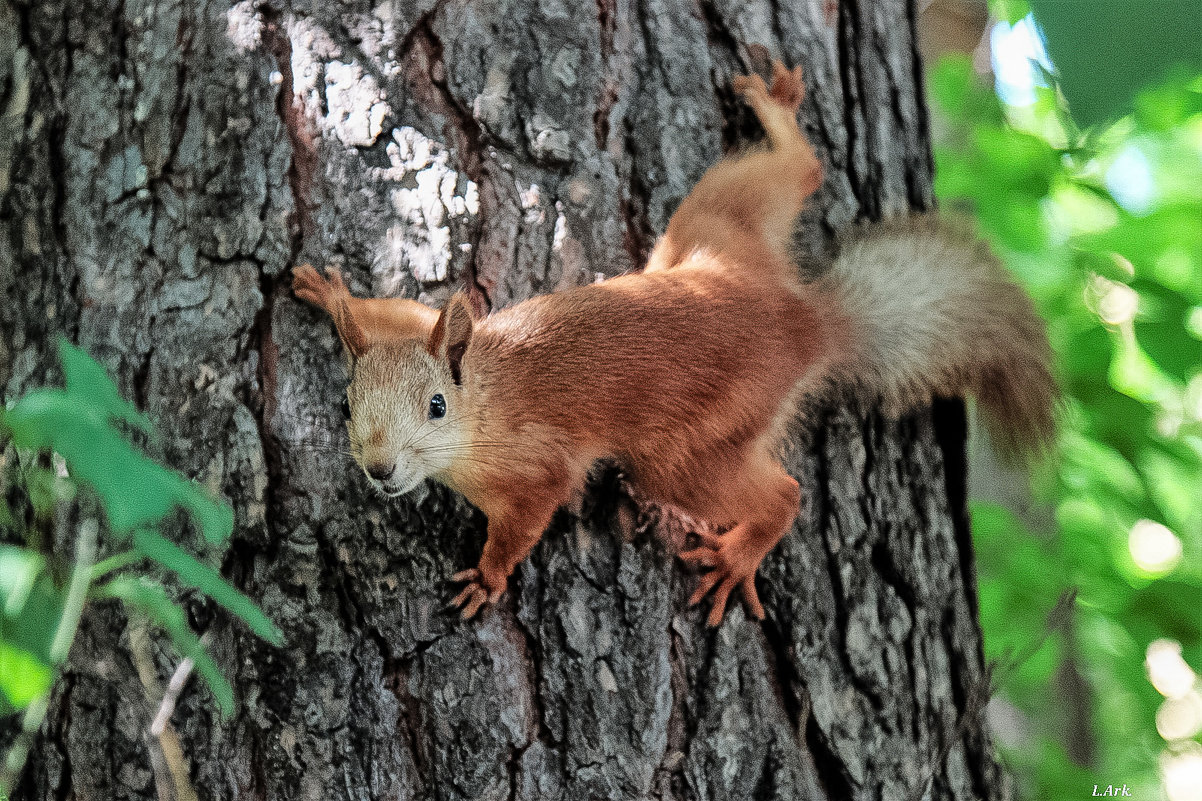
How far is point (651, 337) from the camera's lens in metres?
1.38

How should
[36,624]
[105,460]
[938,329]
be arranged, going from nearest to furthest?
1. [105,460]
2. [36,624]
3. [938,329]

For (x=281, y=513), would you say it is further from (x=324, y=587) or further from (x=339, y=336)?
(x=339, y=336)

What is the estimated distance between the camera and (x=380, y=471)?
1256 mm

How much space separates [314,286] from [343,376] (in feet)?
0.46

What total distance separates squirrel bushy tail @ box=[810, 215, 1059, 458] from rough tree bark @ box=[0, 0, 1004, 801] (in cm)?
24

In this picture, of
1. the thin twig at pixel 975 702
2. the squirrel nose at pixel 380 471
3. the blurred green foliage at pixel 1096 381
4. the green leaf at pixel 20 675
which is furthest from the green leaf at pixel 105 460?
the blurred green foliage at pixel 1096 381

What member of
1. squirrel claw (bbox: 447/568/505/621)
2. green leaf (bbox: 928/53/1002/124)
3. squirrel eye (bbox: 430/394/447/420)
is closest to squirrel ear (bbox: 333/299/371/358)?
squirrel eye (bbox: 430/394/447/420)

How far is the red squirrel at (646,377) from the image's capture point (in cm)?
134

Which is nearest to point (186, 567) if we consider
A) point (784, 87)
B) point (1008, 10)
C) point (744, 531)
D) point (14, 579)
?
point (14, 579)

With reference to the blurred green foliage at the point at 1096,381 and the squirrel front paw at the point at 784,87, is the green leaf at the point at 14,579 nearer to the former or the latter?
the squirrel front paw at the point at 784,87

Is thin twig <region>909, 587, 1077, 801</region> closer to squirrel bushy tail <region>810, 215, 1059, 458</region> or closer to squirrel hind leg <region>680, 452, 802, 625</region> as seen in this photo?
squirrel bushy tail <region>810, 215, 1059, 458</region>

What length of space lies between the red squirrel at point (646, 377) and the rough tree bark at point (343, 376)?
0.06 metres

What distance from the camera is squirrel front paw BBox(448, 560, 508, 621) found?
133cm

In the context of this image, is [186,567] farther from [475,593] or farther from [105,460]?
[475,593]
